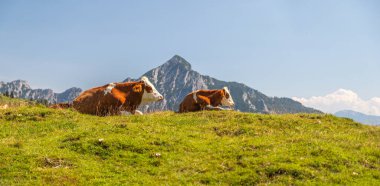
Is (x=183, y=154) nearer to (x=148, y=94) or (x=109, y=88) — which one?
(x=109, y=88)

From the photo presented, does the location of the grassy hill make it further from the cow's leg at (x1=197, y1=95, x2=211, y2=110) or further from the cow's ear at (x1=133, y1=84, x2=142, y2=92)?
the cow's leg at (x1=197, y1=95, x2=211, y2=110)

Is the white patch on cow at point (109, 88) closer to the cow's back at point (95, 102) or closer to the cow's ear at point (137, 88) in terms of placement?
the cow's back at point (95, 102)

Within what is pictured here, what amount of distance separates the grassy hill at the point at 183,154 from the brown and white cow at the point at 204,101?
9.82 m

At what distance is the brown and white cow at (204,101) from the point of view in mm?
33969

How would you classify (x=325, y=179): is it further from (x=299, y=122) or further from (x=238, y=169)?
(x=299, y=122)

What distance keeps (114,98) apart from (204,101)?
8240 mm

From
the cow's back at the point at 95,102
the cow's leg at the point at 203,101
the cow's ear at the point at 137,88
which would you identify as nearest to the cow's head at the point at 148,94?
the cow's ear at the point at 137,88

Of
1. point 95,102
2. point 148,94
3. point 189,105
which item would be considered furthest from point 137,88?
point 189,105

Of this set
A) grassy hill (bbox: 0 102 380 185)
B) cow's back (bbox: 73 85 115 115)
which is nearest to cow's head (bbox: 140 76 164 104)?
cow's back (bbox: 73 85 115 115)

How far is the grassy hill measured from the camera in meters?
14.2

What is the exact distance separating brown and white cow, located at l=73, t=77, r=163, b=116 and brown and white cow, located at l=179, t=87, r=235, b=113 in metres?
3.89

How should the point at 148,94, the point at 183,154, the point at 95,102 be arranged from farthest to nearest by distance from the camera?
the point at 148,94 → the point at 95,102 → the point at 183,154

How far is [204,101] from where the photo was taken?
3400cm

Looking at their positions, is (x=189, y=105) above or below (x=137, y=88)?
below
